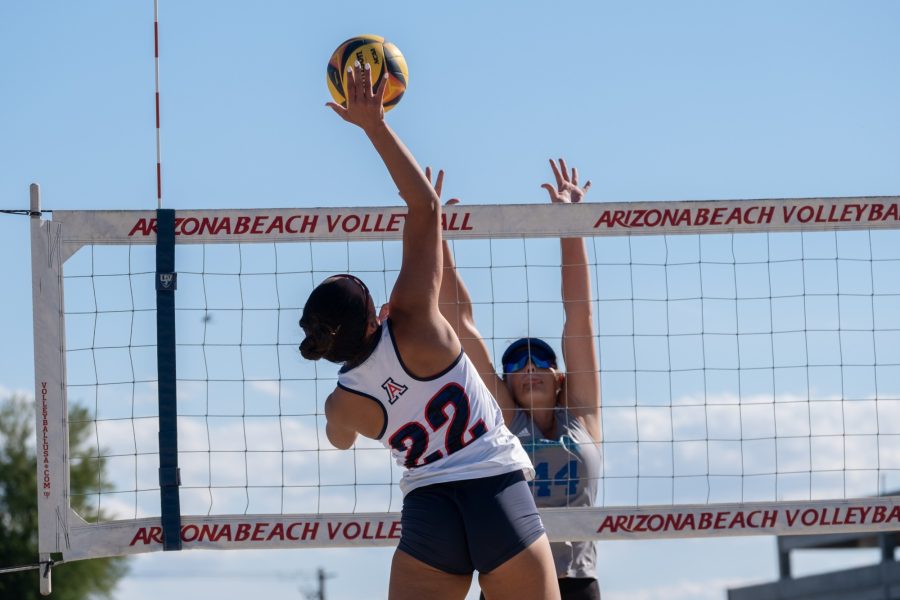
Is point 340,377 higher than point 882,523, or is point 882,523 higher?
point 340,377

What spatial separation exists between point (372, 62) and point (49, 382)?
2281 mm

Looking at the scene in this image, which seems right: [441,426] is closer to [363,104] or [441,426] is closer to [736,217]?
[363,104]

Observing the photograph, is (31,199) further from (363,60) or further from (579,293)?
(579,293)

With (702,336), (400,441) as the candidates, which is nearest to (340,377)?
(400,441)

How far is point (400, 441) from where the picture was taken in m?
4.83

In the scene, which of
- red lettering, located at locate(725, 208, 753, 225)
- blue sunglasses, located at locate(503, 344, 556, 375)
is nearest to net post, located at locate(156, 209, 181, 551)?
blue sunglasses, located at locate(503, 344, 556, 375)

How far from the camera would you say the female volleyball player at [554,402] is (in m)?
6.47

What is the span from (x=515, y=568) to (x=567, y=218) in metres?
2.83

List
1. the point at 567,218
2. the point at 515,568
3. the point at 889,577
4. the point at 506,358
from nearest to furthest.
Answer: the point at 515,568, the point at 506,358, the point at 567,218, the point at 889,577

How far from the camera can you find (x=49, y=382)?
689 centimetres

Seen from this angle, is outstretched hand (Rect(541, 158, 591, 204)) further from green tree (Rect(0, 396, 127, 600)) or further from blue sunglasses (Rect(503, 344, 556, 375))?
green tree (Rect(0, 396, 127, 600))

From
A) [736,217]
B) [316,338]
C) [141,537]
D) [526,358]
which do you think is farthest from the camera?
[736,217]

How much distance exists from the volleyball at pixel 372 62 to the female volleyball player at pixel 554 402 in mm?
582

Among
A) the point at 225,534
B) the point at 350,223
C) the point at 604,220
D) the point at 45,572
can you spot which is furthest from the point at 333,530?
the point at 604,220
